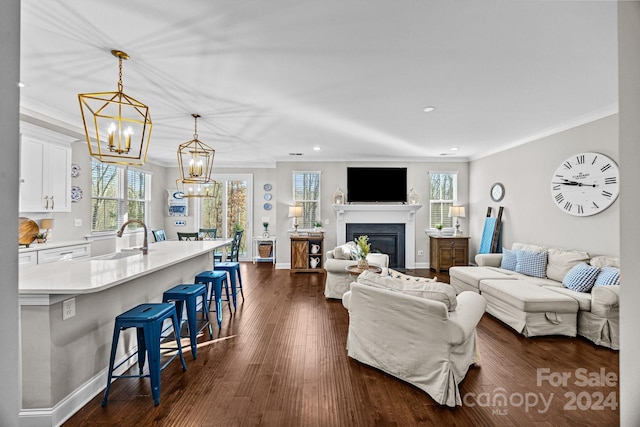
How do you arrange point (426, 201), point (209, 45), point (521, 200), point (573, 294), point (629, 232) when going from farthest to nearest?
1. point (426, 201)
2. point (521, 200)
3. point (573, 294)
4. point (209, 45)
5. point (629, 232)

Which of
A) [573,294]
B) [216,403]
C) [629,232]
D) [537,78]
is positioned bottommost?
[216,403]

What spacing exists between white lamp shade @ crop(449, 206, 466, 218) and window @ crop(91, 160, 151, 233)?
7154mm

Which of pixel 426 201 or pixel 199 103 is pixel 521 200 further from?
pixel 199 103

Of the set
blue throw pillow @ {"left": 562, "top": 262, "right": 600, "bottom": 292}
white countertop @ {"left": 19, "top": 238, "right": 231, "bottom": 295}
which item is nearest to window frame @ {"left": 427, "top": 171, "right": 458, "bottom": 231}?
blue throw pillow @ {"left": 562, "top": 262, "right": 600, "bottom": 292}

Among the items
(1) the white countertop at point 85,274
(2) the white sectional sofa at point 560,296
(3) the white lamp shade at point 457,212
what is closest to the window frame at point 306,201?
(3) the white lamp shade at point 457,212

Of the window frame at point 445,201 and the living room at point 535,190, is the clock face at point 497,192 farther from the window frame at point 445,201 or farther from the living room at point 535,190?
the window frame at point 445,201

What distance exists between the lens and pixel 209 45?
2305 mm

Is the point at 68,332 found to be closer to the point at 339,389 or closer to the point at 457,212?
the point at 339,389

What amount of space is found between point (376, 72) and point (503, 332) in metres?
3.17

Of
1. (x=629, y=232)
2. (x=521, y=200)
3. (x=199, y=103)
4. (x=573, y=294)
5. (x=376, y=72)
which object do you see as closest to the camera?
(x=629, y=232)

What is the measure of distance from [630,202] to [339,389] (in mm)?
2149

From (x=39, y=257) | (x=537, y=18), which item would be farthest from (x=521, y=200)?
(x=39, y=257)

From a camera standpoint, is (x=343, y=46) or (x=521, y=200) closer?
(x=343, y=46)

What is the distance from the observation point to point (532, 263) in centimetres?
421
